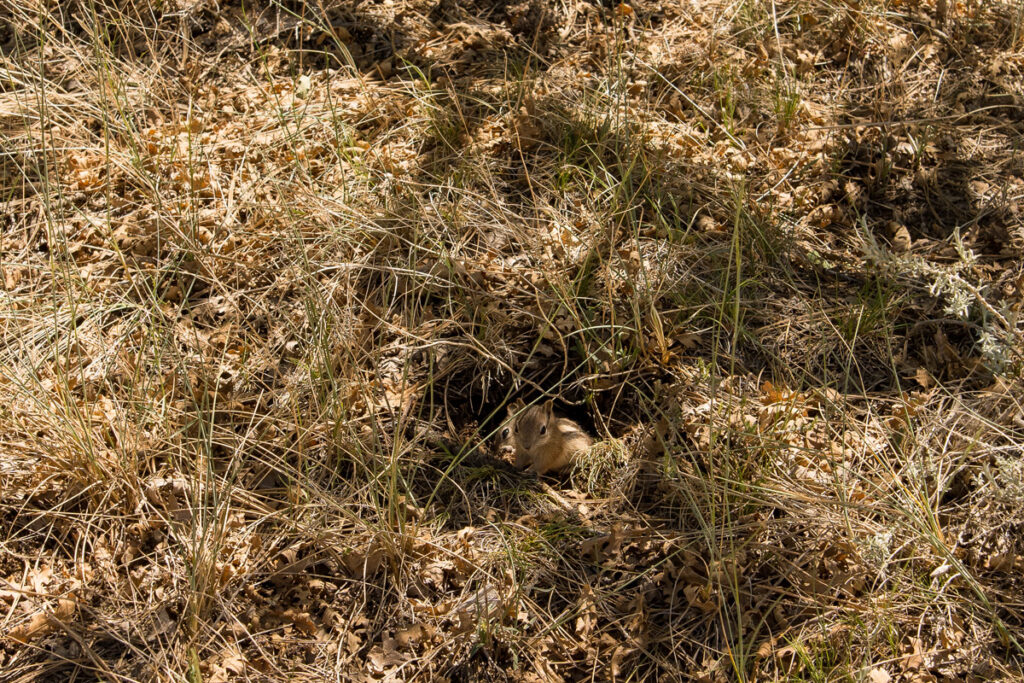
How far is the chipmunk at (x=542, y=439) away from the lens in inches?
114

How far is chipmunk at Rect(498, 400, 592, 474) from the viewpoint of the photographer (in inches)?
114

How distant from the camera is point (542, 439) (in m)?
2.90

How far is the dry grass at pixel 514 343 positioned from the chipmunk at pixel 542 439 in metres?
0.08

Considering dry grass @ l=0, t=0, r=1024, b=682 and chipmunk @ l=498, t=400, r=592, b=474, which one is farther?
chipmunk @ l=498, t=400, r=592, b=474

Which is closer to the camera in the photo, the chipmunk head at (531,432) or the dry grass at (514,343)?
the dry grass at (514,343)

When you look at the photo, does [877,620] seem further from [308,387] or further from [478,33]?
[478,33]

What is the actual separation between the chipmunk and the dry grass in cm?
8

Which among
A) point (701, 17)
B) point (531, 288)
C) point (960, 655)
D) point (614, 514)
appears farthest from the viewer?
point (701, 17)

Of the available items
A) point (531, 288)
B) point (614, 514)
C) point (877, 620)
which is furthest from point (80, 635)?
point (877, 620)

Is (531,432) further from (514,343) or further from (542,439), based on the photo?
(514,343)

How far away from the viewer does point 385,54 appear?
14.1 ft

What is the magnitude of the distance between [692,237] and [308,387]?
5.46ft

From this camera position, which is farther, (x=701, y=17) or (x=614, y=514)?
(x=701, y=17)

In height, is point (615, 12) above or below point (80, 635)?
above
